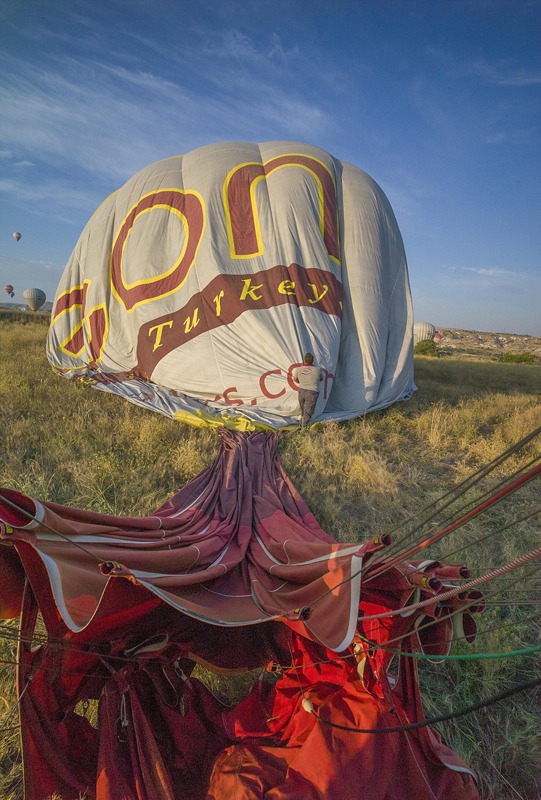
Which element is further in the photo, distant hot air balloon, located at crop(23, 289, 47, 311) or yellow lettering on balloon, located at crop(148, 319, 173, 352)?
distant hot air balloon, located at crop(23, 289, 47, 311)

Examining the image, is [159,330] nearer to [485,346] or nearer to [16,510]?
[16,510]

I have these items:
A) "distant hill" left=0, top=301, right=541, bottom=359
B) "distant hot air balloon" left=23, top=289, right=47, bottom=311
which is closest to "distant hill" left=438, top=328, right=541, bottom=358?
"distant hill" left=0, top=301, right=541, bottom=359

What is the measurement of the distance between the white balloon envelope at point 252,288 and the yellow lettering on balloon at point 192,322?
0.06 ft

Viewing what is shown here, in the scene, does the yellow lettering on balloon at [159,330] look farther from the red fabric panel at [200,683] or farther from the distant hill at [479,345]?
the distant hill at [479,345]

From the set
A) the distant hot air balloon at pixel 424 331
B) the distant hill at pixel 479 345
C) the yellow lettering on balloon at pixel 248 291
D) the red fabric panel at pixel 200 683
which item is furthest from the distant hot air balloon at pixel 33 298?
the red fabric panel at pixel 200 683

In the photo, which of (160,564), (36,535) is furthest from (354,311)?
(36,535)

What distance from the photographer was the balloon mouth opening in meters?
1.60

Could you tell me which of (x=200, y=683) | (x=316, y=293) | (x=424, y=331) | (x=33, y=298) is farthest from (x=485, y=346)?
(x=200, y=683)

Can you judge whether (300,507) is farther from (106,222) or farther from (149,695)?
(106,222)

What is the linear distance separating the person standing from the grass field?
34 cm

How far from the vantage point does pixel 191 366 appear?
259 inches

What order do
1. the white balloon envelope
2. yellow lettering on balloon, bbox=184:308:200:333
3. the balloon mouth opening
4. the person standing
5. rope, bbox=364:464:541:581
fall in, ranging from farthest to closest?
yellow lettering on balloon, bbox=184:308:200:333 → the white balloon envelope → the person standing → the balloon mouth opening → rope, bbox=364:464:541:581

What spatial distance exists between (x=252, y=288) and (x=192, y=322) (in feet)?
3.32

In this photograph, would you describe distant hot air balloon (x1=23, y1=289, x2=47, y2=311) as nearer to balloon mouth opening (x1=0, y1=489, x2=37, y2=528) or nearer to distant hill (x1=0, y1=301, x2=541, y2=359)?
distant hill (x1=0, y1=301, x2=541, y2=359)
